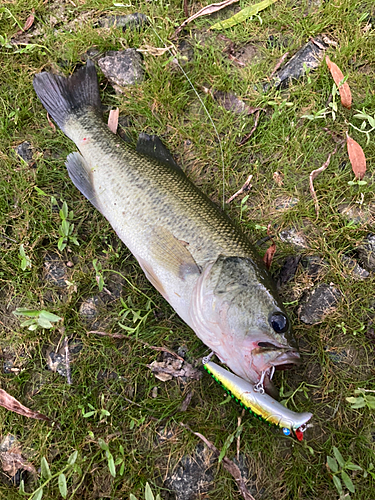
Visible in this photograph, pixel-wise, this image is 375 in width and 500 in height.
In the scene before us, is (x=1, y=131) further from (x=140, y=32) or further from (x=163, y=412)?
(x=163, y=412)

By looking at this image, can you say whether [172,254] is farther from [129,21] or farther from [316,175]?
[129,21]

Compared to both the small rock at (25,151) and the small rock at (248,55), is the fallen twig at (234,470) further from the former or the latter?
the small rock at (248,55)

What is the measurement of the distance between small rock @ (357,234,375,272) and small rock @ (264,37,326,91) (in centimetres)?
156

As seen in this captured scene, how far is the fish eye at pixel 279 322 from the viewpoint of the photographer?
6.84 feet

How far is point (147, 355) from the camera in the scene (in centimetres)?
277

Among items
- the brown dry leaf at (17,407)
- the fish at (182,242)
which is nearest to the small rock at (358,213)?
the fish at (182,242)

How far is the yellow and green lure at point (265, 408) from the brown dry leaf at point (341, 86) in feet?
8.09

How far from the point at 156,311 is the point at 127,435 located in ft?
3.16

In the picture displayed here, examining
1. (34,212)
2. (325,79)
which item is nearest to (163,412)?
(34,212)

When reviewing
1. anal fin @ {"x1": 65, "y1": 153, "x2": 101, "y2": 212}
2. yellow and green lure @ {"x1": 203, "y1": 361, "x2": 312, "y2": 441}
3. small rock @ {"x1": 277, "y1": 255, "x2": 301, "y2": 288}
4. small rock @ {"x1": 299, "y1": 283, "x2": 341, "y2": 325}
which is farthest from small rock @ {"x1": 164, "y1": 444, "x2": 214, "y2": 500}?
anal fin @ {"x1": 65, "y1": 153, "x2": 101, "y2": 212}

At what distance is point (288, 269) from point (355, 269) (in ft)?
1.75

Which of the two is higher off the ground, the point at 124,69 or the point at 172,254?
the point at 124,69

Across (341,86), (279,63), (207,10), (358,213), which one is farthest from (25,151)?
(358,213)

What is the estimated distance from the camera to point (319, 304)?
9.00 feet
